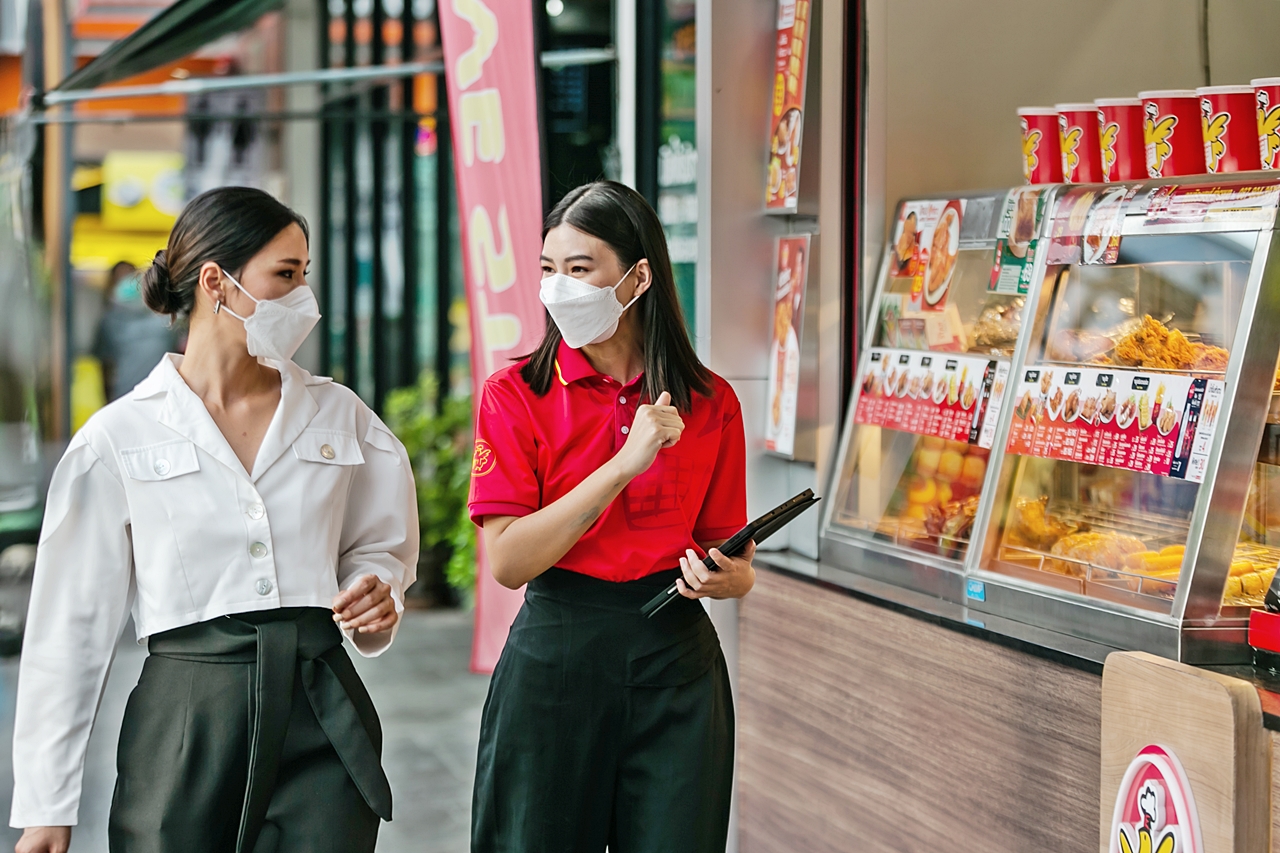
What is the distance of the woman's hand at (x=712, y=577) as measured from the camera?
202 centimetres

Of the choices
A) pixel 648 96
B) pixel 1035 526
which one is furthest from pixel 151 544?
pixel 648 96

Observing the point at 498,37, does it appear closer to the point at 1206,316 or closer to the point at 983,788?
the point at 1206,316

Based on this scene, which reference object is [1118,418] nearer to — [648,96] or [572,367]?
[572,367]

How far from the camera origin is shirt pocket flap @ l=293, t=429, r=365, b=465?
2.10 meters

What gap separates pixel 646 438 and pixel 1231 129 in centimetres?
158

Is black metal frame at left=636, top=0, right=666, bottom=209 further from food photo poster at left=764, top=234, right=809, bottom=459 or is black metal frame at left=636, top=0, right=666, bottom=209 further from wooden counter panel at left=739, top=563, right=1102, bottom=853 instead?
wooden counter panel at left=739, top=563, right=1102, bottom=853

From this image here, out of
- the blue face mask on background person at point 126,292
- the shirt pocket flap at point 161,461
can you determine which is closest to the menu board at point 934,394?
the shirt pocket flap at point 161,461

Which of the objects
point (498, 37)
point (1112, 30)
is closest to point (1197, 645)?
point (1112, 30)

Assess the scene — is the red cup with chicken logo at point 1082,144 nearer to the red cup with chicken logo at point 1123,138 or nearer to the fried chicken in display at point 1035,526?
the red cup with chicken logo at point 1123,138

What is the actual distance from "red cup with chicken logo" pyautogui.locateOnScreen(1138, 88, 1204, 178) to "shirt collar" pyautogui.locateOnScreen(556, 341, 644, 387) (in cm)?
141

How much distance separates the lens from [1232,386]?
2355mm

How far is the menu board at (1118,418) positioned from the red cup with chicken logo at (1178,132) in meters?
0.51

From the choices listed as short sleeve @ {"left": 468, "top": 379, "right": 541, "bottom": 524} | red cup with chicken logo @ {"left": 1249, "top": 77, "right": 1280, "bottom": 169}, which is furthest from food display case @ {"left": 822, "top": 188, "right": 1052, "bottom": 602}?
short sleeve @ {"left": 468, "top": 379, "right": 541, "bottom": 524}

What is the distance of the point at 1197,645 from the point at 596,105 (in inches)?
217
